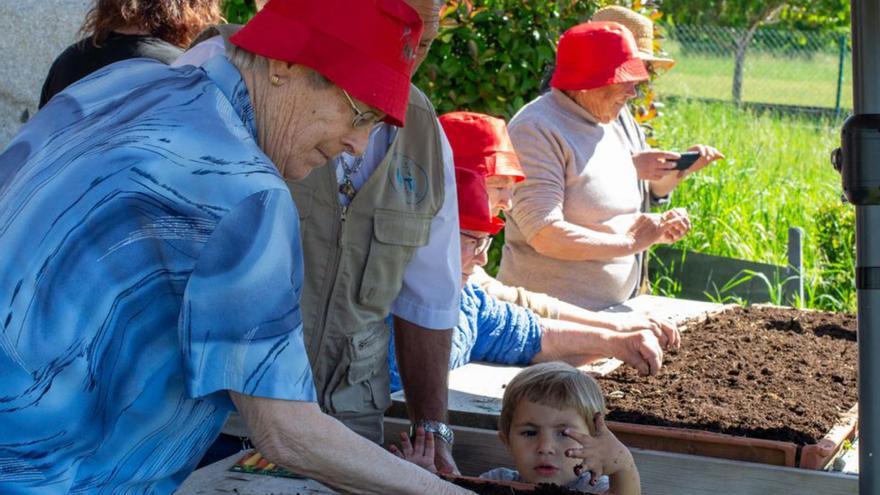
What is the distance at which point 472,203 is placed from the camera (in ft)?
10.9

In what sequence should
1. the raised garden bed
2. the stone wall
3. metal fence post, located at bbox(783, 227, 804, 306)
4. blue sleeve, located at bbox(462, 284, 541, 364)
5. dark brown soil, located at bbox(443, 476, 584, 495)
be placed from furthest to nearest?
1. metal fence post, located at bbox(783, 227, 804, 306)
2. the stone wall
3. blue sleeve, located at bbox(462, 284, 541, 364)
4. the raised garden bed
5. dark brown soil, located at bbox(443, 476, 584, 495)

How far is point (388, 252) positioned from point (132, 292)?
1064 millimetres

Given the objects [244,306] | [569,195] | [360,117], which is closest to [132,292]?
[244,306]

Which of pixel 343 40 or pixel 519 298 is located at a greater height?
pixel 343 40

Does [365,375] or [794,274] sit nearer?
[365,375]

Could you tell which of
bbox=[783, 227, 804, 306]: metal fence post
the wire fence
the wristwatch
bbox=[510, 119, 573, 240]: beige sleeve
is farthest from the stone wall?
the wire fence

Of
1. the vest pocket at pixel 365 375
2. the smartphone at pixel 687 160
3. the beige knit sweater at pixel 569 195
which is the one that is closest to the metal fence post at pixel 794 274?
the smartphone at pixel 687 160

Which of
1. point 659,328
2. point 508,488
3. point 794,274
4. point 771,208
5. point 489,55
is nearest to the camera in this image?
point 508,488

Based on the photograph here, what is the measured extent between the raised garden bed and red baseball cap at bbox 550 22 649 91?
37.5 inches

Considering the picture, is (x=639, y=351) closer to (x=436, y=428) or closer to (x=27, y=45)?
(x=436, y=428)

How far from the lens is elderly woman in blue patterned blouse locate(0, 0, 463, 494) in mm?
1684

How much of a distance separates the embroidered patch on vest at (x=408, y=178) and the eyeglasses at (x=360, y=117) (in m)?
0.84

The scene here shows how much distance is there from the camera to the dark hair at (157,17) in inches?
134

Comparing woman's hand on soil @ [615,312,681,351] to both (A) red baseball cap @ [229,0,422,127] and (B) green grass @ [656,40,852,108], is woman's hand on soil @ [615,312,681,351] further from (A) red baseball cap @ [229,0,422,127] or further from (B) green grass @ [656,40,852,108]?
(B) green grass @ [656,40,852,108]
